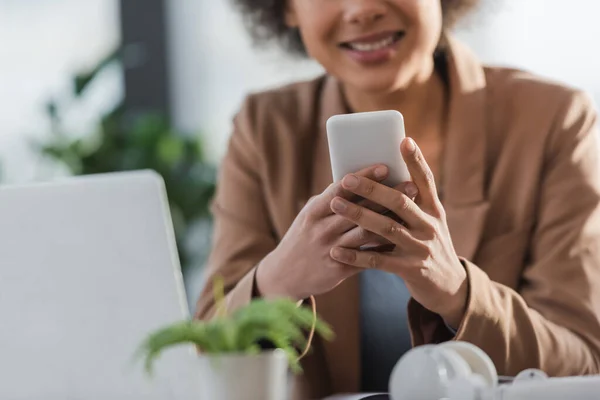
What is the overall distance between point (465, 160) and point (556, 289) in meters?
0.30

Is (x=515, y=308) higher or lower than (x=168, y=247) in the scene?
lower

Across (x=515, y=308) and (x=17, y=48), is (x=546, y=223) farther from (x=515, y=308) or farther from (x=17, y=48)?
(x=17, y=48)

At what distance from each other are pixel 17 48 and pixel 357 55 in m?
2.14

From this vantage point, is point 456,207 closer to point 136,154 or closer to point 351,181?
point 351,181

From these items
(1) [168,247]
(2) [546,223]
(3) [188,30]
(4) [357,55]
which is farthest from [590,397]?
(3) [188,30]

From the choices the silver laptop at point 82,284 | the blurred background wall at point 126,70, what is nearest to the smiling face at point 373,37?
the silver laptop at point 82,284

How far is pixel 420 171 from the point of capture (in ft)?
4.27

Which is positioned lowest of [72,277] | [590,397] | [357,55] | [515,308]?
[515,308]

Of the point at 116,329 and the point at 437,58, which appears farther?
the point at 437,58

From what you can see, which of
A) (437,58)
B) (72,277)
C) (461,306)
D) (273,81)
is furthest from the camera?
(273,81)

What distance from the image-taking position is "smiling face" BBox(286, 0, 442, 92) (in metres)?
1.71

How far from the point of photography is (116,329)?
45.9 inches

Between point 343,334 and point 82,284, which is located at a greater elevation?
point 82,284

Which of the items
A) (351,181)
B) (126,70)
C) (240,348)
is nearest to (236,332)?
(240,348)
